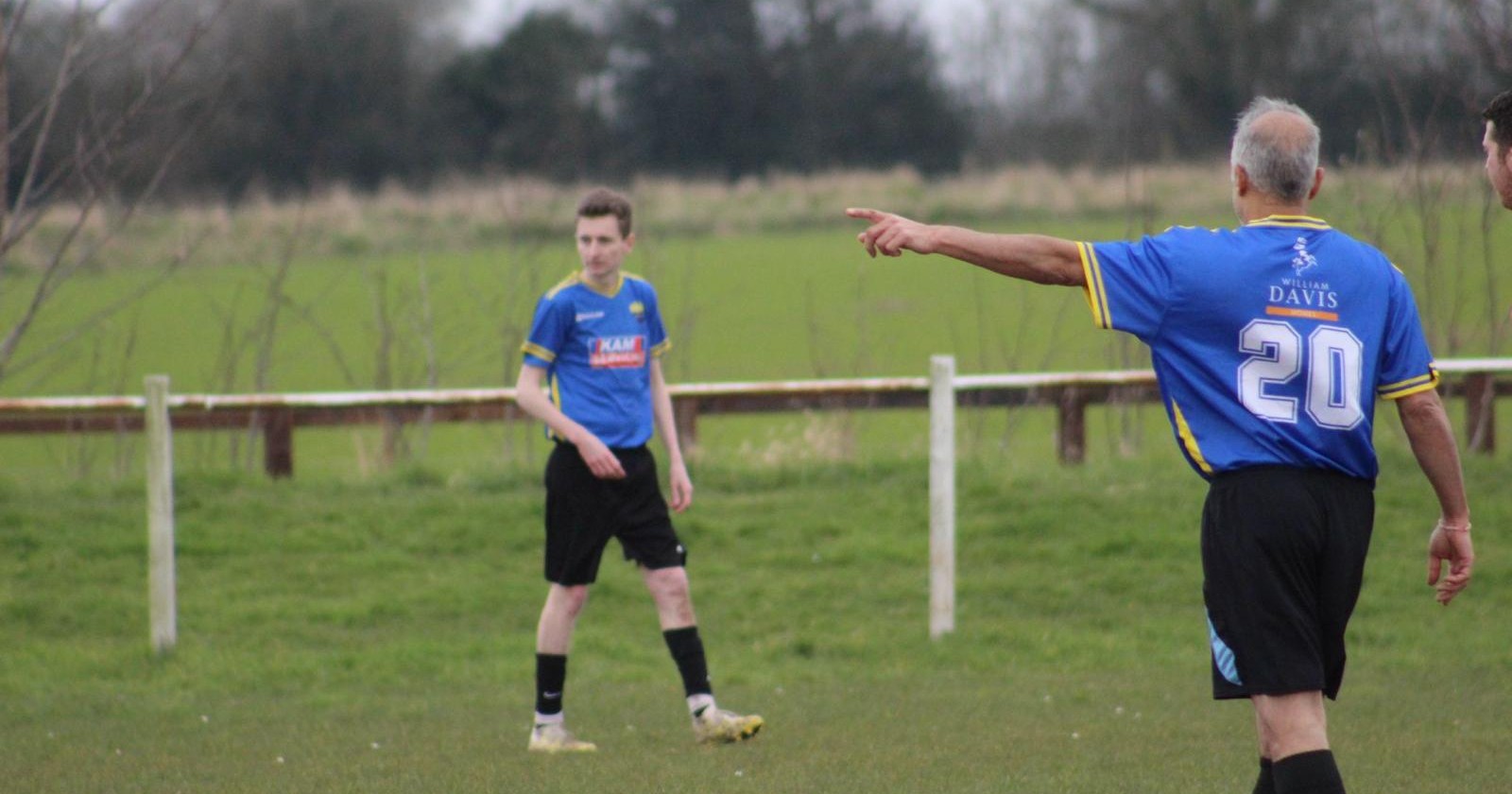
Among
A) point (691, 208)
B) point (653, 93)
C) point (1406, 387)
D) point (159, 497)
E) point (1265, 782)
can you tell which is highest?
point (653, 93)

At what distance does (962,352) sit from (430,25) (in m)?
33.2

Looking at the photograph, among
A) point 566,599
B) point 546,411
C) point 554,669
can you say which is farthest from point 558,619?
point 546,411

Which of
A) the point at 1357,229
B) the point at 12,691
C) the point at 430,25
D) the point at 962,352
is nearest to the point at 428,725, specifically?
the point at 12,691

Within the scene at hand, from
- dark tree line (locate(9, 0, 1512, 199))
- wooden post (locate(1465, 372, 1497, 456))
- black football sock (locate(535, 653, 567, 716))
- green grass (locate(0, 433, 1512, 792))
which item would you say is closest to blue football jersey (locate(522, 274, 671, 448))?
black football sock (locate(535, 653, 567, 716))

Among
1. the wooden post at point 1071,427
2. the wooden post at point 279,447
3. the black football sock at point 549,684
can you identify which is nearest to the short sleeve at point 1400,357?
the black football sock at point 549,684

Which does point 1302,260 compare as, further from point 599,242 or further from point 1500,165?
point 599,242

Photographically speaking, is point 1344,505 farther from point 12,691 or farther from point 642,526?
point 12,691

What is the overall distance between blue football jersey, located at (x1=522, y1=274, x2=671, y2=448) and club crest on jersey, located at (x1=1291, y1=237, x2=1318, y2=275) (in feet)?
9.21

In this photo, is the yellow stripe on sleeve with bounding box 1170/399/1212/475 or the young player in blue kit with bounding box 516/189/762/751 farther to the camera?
the young player in blue kit with bounding box 516/189/762/751

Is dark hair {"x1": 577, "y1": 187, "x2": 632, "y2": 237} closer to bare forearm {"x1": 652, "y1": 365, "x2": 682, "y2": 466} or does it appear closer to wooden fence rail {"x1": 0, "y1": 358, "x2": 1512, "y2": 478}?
bare forearm {"x1": 652, "y1": 365, "x2": 682, "y2": 466}

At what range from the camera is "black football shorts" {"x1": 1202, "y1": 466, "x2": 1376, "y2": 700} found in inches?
134

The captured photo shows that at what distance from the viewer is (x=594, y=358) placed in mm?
5672

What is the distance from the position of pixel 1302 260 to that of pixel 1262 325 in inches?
6.8

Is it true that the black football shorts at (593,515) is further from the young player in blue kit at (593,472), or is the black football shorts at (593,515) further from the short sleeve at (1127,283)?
the short sleeve at (1127,283)
